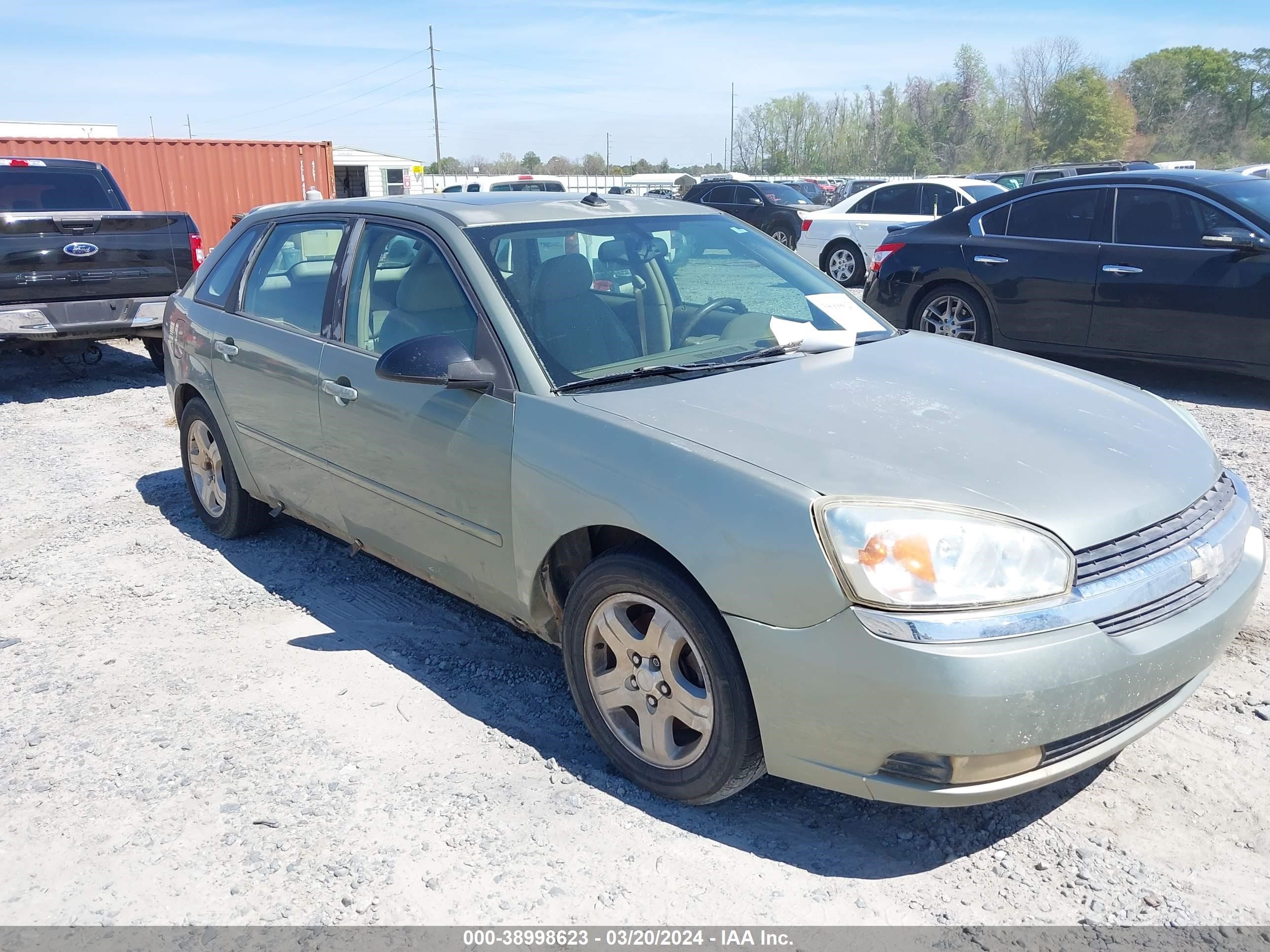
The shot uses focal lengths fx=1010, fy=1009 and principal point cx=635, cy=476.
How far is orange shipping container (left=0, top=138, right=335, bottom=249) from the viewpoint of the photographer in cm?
1812

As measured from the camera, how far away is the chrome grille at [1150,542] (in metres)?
2.45

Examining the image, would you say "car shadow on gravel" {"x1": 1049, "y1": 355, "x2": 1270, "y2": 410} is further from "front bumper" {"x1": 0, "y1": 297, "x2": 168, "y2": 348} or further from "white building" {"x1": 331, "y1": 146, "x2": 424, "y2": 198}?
"white building" {"x1": 331, "y1": 146, "x2": 424, "y2": 198}

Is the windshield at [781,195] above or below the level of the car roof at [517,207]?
above

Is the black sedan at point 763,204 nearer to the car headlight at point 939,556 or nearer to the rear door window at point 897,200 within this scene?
the rear door window at point 897,200

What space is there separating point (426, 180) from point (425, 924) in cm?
5158

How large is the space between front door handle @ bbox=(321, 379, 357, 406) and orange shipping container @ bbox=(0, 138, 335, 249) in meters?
15.3

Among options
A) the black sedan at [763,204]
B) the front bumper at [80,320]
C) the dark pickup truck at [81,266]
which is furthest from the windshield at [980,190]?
the front bumper at [80,320]

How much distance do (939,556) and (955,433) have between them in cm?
60

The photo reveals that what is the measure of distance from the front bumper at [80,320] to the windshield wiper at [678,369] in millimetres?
6286

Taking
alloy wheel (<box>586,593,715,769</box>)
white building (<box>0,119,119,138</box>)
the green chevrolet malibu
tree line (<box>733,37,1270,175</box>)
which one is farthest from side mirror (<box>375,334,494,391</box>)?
tree line (<box>733,37,1270,175</box>)


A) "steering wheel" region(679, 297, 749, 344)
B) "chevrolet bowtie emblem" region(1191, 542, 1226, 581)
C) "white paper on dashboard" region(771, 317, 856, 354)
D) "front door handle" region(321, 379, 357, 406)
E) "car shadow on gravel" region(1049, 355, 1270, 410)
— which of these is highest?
"steering wheel" region(679, 297, 749, 344)

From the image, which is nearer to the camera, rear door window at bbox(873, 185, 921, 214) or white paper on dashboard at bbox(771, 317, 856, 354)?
white paper on dashboard at bbox(771, 317, 856, 354)

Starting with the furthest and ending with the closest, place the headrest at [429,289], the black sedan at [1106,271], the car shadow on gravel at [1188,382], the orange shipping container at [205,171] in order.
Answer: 1. the orange shipping container at [205,171]
2. the car shadow on gravel at [1188,382]
3. the black sedan at [1106,271]
4. the headrest at [429,289]

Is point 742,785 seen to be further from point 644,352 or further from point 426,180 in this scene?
point 426,180
